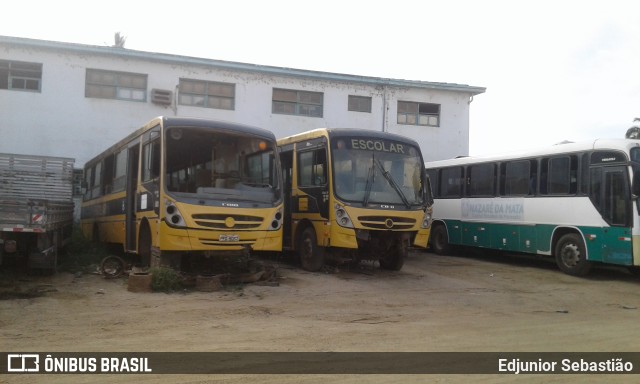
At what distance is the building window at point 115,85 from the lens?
20.3 meters

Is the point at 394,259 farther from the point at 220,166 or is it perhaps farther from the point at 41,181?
the point at 41,181

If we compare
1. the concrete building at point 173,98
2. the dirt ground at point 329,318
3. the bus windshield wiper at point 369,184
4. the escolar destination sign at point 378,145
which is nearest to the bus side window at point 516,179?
the dirt ground at point 329,318

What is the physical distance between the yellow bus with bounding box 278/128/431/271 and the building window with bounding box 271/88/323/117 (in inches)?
357

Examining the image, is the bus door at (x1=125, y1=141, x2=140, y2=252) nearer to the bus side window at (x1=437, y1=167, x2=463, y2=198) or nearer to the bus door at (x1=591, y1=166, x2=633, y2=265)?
the bus side window at (x1=437, y1=167, x2=463, y2=198)

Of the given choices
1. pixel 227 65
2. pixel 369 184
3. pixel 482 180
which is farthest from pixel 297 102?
pixel 369 184

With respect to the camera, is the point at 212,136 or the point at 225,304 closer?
the point at 225,304

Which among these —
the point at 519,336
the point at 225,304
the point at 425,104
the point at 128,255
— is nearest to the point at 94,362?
the point at 225,304

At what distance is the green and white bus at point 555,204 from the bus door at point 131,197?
9896mm

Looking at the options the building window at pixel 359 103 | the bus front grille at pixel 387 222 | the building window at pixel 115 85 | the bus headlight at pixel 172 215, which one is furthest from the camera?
the building window at pixel 359 103

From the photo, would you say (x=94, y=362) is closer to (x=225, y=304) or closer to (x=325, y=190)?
(x=225, y=304)

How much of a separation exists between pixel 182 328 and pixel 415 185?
7.31 m

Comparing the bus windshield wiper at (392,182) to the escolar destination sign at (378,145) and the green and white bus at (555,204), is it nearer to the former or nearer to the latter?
the escolar destination sign at (378,145)

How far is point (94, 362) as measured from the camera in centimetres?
558

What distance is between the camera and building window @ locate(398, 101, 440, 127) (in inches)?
957
